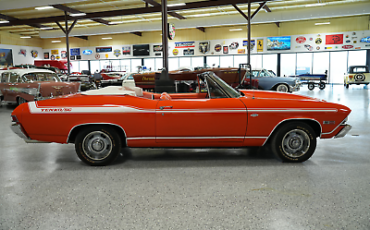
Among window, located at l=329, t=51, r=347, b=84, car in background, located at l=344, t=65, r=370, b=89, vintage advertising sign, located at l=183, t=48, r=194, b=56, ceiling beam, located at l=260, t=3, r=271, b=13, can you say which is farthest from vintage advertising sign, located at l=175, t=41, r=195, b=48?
car in background, located at l=344, t=65, r=370, b=89

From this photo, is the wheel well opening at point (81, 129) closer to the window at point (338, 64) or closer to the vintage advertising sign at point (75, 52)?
the window at point (338, 64)

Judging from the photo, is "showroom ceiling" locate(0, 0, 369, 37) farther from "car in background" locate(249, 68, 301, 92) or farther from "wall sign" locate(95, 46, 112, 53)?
"wall sign" locate(95, 46, 112, 53)

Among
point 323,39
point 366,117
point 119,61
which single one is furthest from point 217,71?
point 119,61

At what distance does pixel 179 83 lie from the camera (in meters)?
11.5

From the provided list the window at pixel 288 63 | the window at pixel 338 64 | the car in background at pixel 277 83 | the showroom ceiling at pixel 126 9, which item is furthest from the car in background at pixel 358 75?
the car in background at pixel 277 83

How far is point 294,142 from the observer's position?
12.4ft

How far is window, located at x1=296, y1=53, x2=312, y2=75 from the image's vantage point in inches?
915

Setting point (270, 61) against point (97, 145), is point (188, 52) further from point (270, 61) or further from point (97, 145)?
point (97, 145)

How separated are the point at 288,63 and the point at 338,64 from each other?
3.68m

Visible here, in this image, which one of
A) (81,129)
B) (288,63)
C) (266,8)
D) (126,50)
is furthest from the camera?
(126,50)

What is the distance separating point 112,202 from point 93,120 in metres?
1.26

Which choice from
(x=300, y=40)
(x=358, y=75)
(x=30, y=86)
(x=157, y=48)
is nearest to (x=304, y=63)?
(x=300, y=40)

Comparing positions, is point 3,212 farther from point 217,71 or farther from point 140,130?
point 217,71

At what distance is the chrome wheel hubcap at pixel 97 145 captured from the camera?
3.73 m
